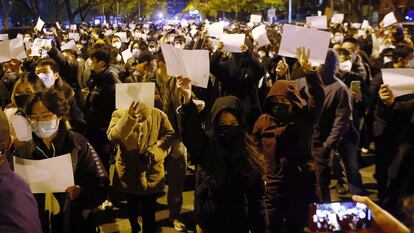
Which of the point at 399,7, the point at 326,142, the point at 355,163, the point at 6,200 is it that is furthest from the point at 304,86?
the point at 399,7

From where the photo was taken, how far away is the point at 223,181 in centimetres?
373

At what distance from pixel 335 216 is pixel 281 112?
1.08 metres

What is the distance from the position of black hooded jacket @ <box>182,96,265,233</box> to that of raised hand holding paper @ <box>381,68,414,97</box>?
4.03 feet

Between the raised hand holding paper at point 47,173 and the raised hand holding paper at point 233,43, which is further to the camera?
the raised hand holding paper at point 233,43

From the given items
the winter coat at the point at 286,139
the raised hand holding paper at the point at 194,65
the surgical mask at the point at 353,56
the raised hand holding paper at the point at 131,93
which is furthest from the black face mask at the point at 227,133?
the surgical mask at the point at 353,56

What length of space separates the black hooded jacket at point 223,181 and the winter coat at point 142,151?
102 centimetres

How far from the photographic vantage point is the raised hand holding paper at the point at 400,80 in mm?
4055

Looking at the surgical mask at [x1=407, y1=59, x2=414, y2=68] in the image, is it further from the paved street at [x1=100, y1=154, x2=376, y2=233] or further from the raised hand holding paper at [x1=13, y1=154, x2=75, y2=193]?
the raised hand holding paper at [x1=13, y1=154, x2=75, y2=193]

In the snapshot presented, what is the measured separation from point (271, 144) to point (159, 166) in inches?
45.7

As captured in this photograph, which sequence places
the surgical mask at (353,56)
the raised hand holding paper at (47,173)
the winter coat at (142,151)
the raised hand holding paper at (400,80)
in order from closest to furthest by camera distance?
the raised hand holding paper at (47,173), the raised hand holding paper at (400,80), the winter coat at (142,151), the surgical mask at (353,56)

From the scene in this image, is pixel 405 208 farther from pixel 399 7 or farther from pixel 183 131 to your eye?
pixel 399 7

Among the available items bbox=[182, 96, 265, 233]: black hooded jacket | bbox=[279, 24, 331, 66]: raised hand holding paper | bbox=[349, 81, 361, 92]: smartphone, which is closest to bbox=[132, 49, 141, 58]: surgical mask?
bbox=[349, 81, 361, 92]: smartphone

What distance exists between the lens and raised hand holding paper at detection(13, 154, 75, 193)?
120 inches

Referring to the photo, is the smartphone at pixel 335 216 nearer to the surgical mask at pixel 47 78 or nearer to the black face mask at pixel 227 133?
the black face mask at pixel 227 133
